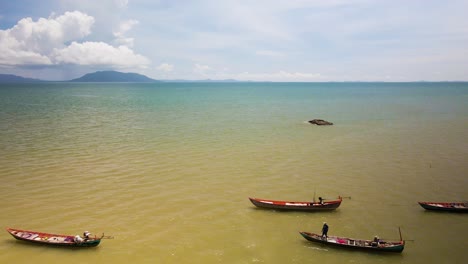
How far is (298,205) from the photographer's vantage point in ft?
99.8

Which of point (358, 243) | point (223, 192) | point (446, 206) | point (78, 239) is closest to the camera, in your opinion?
point (78, 239)

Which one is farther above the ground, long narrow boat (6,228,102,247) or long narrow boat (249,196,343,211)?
long narrow boat (249,196,343,211)

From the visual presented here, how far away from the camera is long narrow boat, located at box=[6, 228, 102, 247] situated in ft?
78.9

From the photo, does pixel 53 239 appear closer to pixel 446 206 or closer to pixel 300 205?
pixel 300 205

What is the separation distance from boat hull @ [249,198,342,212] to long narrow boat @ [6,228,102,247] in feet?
49.2

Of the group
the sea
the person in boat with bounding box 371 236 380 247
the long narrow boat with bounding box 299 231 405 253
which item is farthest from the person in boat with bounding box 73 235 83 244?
the person in boat with bounding box 371 236 380 247

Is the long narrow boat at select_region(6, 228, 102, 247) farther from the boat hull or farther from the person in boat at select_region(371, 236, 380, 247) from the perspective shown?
the person in boat at select_region(371, 236, 380, 247)

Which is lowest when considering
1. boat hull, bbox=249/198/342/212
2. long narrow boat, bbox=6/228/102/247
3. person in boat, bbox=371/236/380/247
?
long narrow boat, bbox=6/228/102/247

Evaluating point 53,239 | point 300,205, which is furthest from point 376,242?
point 53,239

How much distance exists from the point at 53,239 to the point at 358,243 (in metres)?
23.8

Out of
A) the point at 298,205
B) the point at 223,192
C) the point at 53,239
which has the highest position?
the point at 298,205

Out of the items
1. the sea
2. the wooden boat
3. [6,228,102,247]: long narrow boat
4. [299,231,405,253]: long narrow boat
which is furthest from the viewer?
the wooden boat

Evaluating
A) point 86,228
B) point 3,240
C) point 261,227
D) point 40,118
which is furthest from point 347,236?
point 40,118

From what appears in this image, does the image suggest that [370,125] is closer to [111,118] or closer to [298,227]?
[298,227]
